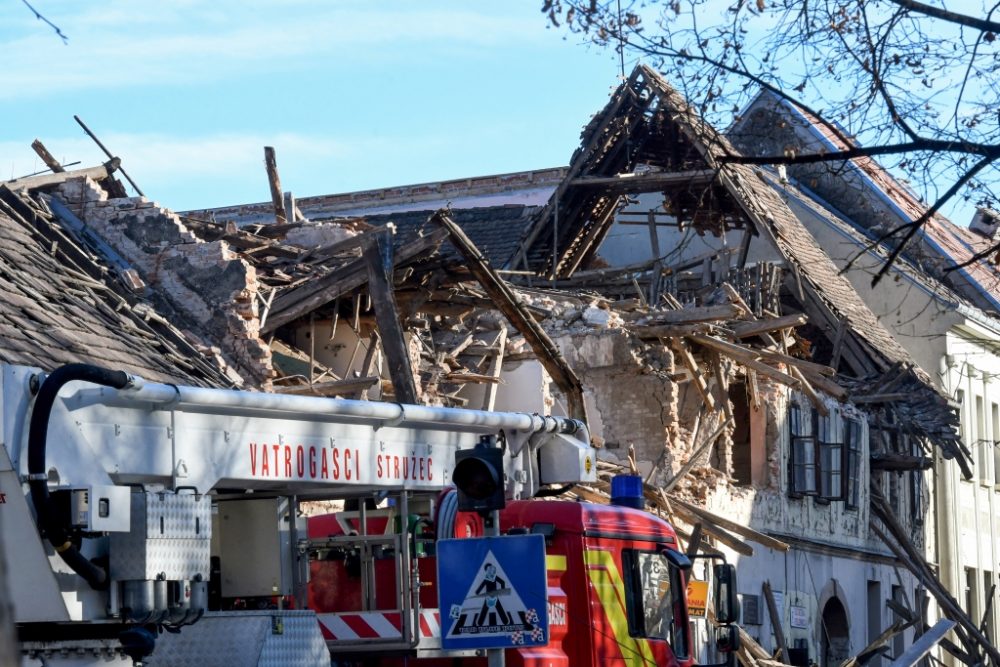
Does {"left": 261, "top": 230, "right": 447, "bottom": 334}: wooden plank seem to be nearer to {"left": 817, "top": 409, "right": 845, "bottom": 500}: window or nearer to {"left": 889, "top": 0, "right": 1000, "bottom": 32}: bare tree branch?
{"left": 889, "top": 0, "right": 1000, "bottom": 32}: bare tree branch

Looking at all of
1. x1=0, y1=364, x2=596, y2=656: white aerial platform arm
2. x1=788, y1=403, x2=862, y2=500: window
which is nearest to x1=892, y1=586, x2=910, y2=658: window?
x1=788, y1=403, x2=862, y2=500: window

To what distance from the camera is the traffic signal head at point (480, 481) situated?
342 inches

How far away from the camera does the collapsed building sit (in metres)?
16.2

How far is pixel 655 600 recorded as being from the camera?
1070 cm

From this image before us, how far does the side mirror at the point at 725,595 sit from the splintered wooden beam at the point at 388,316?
5.18 meters

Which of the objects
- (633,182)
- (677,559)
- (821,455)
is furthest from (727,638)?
(633,182)

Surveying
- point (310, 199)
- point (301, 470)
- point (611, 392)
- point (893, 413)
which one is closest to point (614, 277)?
point (893, 413)

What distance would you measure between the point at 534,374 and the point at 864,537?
37.9 feet

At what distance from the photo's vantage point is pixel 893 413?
3188cm

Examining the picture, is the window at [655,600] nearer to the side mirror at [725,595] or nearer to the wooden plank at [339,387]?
the side mirror at [725,595]

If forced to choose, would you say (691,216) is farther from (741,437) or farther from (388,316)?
(388,316)

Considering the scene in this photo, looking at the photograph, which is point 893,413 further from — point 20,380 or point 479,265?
point 20,380

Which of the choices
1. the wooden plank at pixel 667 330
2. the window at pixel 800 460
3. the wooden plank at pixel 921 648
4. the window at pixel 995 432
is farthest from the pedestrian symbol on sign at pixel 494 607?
the window at pixel 995 432

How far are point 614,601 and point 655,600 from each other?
0.34 meters
